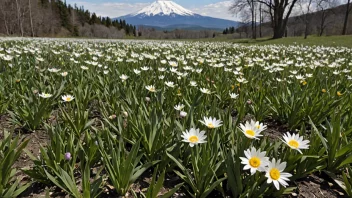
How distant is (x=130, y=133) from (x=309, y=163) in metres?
1.36

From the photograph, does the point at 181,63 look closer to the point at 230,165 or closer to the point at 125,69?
the point at 125,69

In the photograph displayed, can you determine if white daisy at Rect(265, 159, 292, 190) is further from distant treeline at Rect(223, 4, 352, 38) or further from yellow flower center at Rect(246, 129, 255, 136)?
distant treeline at Rect(223, 4, 352, 38)

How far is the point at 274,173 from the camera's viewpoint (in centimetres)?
134

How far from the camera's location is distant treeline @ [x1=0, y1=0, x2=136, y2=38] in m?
39.2

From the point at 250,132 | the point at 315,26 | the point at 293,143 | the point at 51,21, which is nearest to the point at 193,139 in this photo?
the point at 250,132

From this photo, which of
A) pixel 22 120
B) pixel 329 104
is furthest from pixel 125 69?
pixel 329 104

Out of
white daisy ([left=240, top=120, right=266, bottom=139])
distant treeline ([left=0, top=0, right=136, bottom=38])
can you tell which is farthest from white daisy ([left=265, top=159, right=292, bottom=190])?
distant treeline ([left=0, top=0, right=136, bottom=38])

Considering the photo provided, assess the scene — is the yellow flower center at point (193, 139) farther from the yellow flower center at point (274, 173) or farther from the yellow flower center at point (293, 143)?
the yellow flower center at point (293, 143)

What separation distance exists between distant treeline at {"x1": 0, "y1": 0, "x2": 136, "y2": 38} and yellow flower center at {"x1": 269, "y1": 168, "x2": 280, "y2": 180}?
1474 inches

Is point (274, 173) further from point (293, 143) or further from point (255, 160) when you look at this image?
point (293, 143)

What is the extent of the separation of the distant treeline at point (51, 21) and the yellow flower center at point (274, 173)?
37.4m

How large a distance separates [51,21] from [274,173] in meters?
59.6

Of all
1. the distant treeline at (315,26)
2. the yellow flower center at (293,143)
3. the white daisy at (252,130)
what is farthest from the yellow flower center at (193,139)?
the distant treeline at (315,26)

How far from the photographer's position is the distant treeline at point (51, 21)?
39188 millimetres
